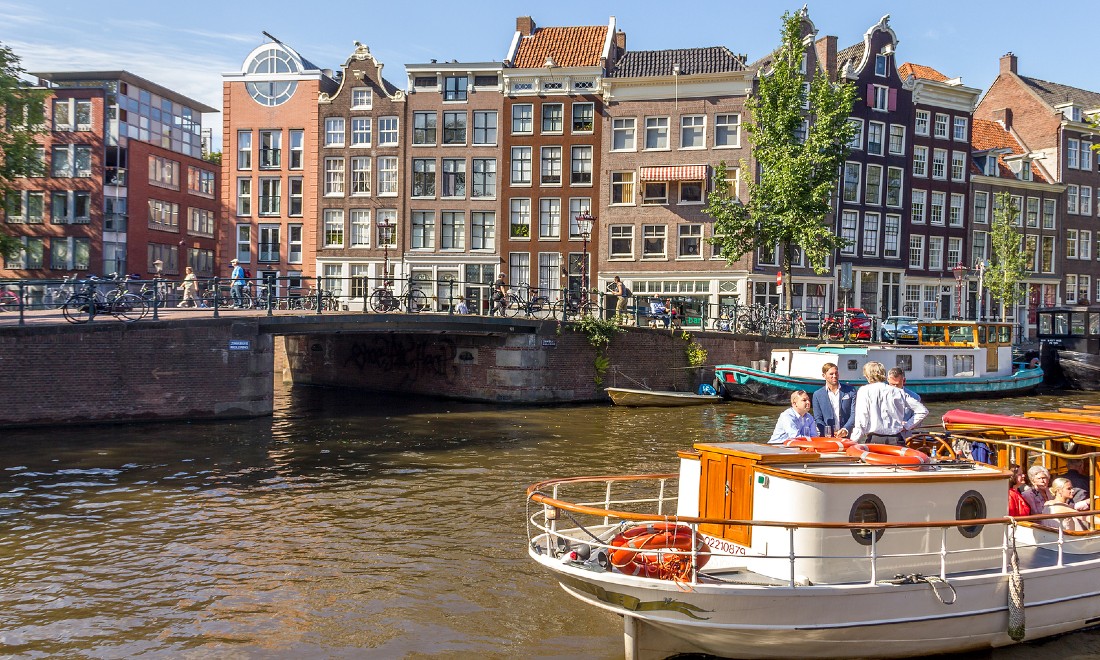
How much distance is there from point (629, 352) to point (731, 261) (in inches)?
296

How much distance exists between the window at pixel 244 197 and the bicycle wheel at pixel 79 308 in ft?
80.6

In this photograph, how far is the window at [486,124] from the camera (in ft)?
146

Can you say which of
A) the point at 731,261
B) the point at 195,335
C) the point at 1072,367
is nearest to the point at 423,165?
the point at 731,261

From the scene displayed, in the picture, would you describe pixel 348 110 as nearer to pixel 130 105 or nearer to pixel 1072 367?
pixel 130 105

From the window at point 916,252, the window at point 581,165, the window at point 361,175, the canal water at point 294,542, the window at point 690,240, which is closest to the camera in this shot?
the canal water at point 294,542

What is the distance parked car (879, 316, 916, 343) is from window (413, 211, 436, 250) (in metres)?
20.6

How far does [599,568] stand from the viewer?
8547mm

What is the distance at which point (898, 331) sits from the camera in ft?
118

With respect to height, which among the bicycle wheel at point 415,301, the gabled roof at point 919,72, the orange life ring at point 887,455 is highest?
the gabled roof at point 919,72

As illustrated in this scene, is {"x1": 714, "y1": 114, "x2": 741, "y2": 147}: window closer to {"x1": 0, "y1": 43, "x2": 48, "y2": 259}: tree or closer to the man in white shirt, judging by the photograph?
{"x1": 0, "y1": 43, "x2": 48, "y2": 259}: tree

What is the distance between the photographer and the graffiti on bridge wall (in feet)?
108

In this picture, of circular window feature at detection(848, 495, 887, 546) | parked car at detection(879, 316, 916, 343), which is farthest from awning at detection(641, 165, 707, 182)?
circular window feature at detection(848, 495, 887, 546)

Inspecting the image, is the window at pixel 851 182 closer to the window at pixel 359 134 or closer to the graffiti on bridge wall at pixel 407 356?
the window at pixel 359 134

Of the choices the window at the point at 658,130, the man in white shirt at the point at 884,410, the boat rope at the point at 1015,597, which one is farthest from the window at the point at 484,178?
the boat rope at the point at 1015,597
